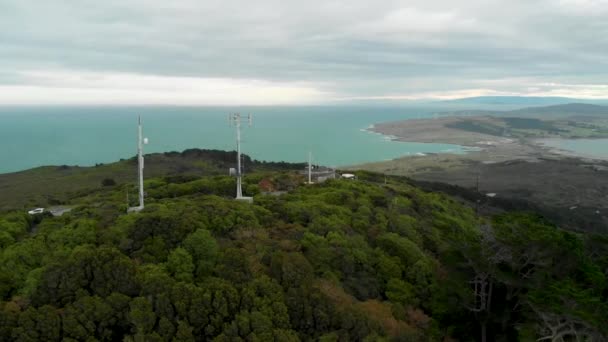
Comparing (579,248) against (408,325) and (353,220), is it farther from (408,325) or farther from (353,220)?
(353,220)

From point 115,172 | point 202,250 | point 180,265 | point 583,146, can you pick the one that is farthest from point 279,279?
point 583,146

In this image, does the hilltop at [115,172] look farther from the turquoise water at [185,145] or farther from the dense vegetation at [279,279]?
the dense vegetation at [279,279]

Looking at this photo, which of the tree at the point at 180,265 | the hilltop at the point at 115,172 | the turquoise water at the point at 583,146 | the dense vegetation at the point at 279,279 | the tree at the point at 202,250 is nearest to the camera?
the dense vegetation at the point at 279,279

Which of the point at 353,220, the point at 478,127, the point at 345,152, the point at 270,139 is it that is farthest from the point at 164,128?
the point at 353,220

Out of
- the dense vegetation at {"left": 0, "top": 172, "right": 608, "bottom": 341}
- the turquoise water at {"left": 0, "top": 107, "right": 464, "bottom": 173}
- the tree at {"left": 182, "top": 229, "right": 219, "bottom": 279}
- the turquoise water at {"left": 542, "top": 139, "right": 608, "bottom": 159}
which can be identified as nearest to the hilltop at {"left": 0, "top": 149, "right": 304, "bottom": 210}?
the turquoise water at {"left": 0, "top": 107, "right": 464, "bottom": 173}

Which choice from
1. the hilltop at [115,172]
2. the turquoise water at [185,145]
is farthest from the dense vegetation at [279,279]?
the turquoise water at [185,145]

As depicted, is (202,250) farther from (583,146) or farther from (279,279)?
(583,146)

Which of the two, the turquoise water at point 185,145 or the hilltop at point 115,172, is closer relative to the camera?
the hilltop at point 115,172
